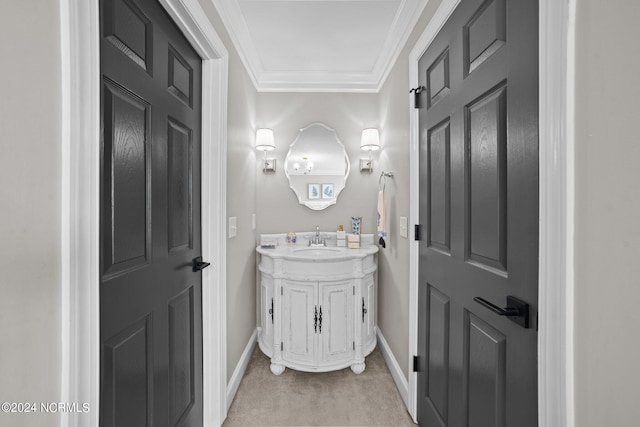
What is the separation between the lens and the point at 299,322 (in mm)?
2016

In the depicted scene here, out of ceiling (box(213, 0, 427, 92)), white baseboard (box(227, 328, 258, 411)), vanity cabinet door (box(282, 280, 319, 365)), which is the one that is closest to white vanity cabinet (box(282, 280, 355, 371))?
vanity cabinet door (box(282, 280, 319, 365))

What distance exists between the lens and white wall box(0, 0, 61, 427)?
50 cm

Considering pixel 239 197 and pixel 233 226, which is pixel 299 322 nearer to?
pixel 233 226

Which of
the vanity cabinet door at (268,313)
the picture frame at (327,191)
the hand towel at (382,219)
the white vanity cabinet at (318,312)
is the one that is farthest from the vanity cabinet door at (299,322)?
the picture frame at (327,191)

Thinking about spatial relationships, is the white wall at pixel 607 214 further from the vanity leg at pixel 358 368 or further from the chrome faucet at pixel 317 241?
the chrome faucet at pixel 317 241

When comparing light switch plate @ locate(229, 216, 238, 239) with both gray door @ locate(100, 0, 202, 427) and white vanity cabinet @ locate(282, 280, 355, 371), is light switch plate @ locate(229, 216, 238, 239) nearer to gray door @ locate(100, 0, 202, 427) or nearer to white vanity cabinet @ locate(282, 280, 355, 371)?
gray door @ locate(100, 0, 202, 427)

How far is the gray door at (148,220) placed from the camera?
823 mm

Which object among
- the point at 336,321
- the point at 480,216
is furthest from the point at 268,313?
the point at 480,216

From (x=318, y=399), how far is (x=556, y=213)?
1.79 meters

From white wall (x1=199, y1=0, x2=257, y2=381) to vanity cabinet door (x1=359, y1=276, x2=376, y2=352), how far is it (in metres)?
0.92

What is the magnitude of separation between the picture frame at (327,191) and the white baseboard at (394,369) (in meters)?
1.35

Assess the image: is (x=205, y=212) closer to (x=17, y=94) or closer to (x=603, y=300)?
(x=17, y=94)

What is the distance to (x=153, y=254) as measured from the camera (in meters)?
1.06

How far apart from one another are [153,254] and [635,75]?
4.67 feet
